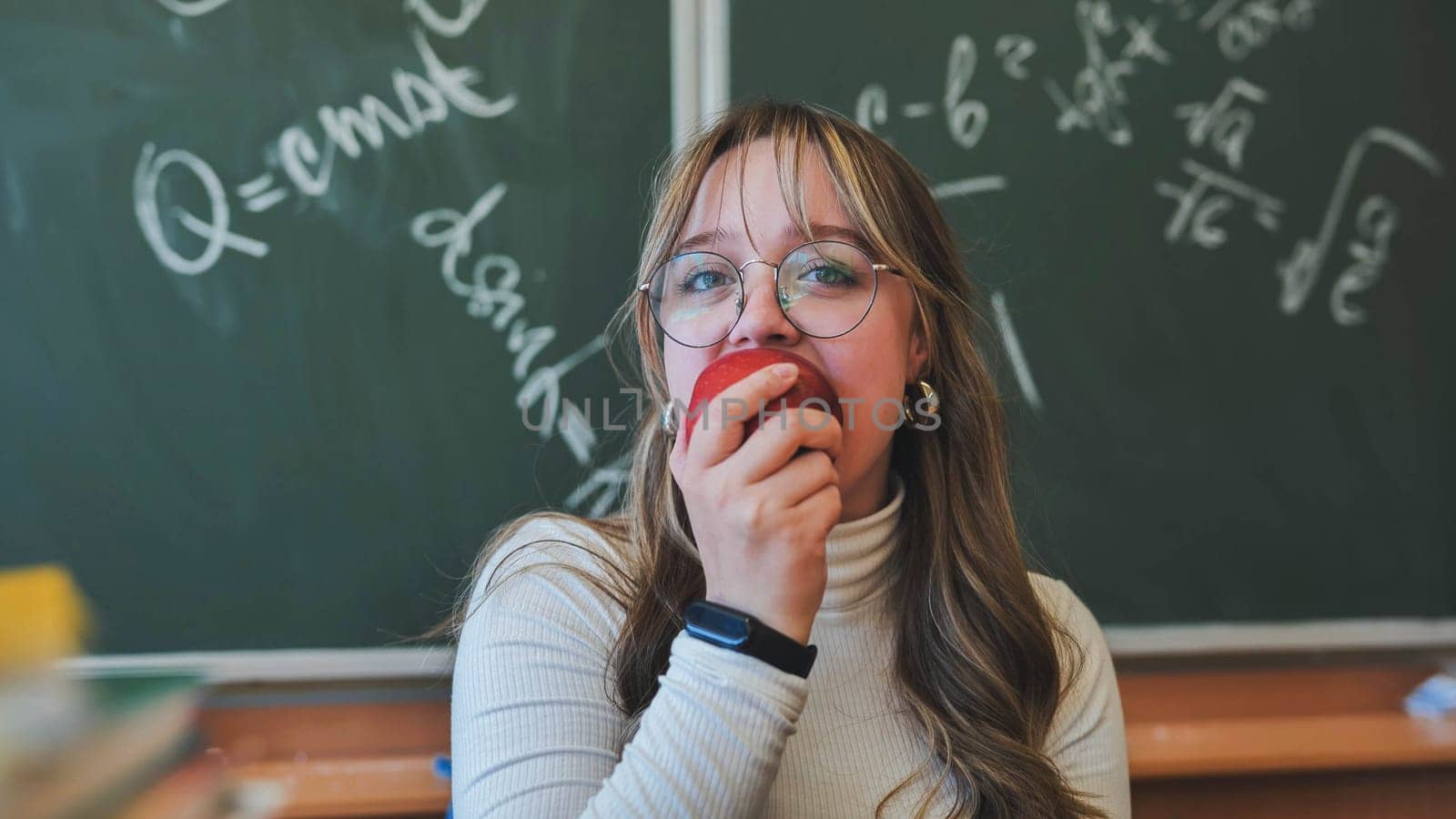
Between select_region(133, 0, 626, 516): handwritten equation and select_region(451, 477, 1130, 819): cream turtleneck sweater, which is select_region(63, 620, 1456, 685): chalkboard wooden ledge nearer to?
select_region(133, 0, 626, 516): handwritten equation

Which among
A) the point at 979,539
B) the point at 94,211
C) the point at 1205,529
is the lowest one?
the point at 1205,529

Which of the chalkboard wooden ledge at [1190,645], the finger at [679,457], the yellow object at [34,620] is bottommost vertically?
the chalkboard wooden ledge at [1190,645]

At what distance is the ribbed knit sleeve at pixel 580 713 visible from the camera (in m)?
0.76

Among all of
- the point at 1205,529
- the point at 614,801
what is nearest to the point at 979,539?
the point at 614,801

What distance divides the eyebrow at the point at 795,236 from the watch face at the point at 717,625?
38 cm

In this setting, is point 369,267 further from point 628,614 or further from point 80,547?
point 628,614

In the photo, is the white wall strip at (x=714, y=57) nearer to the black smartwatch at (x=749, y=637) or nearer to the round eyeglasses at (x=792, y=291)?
the round eyeglasses at (x=792, y=291)

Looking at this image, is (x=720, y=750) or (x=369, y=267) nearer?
(x=720, y=750)

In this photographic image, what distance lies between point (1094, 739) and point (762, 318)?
55cm

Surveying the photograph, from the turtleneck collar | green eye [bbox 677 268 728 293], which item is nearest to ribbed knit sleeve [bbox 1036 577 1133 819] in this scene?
the turtleneck collar

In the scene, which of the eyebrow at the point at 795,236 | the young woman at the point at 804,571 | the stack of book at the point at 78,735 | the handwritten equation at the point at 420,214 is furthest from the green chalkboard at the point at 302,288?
the stack of book at the point at 78,735

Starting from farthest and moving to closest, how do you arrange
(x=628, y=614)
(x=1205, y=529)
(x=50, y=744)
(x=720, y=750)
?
(x=1205, y=529) → (x=628, y=614) → (x=720, y=750) → (x=50, y=744)

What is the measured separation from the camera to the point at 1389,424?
1687 millimetres

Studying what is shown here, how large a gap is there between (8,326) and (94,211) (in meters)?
0.18
